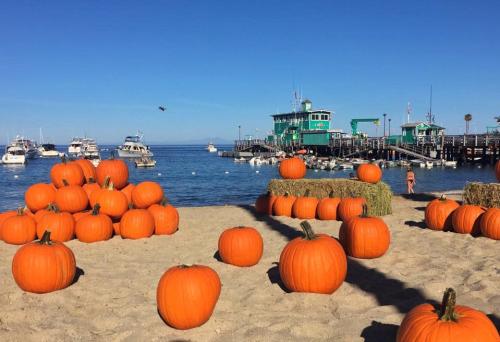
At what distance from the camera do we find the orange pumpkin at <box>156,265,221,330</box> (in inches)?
179

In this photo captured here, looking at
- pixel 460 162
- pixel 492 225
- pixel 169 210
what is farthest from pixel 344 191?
pixel 460 162

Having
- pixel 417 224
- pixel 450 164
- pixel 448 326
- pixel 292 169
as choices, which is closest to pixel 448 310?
pixel 448 326

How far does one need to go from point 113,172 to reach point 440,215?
308 inches

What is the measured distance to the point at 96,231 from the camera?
28.5ft

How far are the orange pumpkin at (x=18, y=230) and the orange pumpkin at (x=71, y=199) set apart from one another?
71 cm

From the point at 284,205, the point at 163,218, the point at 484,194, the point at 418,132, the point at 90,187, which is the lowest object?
the point at 284,205

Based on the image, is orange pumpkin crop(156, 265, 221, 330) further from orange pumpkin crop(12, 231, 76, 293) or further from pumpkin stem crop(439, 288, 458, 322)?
pumpkin stem crop(439, 288, 458, 322)

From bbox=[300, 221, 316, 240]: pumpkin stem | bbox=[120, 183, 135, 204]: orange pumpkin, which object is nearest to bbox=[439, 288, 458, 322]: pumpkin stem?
bbox=[300, 221, 316, 240]: pumpkin stem

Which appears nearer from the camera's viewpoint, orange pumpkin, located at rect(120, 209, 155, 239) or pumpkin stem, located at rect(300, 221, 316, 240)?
pumpkin stem, located at rect(300, 221, 316, 240)

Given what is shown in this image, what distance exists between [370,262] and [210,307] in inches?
131

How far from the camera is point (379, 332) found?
13.6ft

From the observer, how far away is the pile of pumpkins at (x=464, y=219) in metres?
8.19

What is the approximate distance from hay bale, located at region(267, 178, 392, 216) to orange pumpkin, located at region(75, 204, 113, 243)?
6.02 metres

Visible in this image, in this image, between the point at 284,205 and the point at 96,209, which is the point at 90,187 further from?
the point at 284,205
